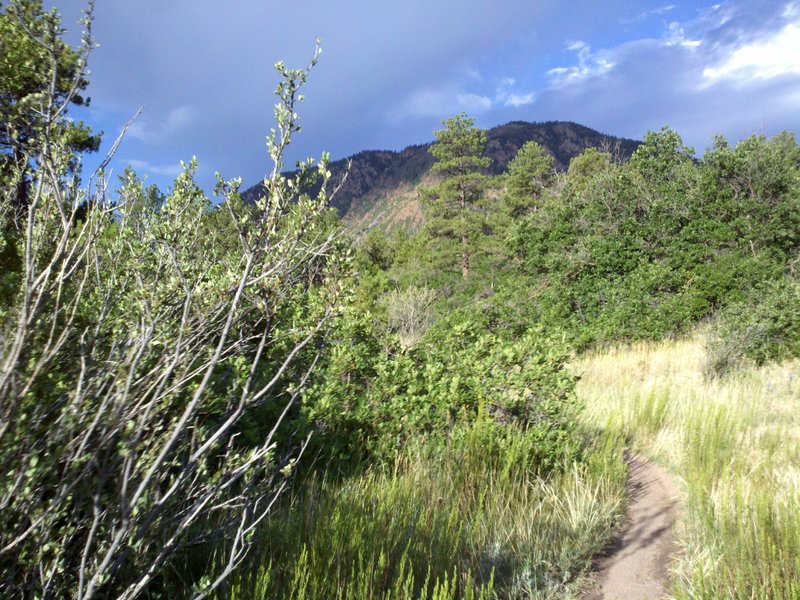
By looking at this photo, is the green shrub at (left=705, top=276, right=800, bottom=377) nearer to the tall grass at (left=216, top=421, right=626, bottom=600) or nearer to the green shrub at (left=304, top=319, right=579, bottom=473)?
the green shrub at (left=304, top=319, right=579, bottom=473)

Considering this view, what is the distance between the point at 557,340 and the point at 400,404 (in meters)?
1.91

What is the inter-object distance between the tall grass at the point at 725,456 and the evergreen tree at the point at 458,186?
26.8 metres

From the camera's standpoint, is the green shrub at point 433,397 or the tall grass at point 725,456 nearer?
the tall grass at point 725,456

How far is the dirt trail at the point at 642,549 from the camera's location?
9.68ft

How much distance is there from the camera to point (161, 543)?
1935 millimetres

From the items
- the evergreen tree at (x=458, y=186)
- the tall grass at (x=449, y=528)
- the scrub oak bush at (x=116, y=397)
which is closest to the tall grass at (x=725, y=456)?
the tall grass at (x=449, y=528)

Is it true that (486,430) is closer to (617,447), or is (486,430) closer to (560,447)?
(560,447)

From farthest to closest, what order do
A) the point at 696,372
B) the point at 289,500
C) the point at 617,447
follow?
the point at 696,372
the point at 617,447
the point at 289,500

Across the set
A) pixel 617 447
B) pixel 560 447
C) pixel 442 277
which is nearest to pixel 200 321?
pixel 560 447

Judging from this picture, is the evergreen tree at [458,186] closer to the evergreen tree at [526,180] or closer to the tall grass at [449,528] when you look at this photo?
the evergreen tree at [526,180]

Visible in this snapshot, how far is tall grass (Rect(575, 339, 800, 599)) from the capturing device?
260 centimetres

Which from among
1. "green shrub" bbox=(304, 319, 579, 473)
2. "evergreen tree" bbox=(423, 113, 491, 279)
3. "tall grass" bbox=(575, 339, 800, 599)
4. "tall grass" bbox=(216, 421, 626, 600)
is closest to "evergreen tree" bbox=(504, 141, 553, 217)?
"evergreen tree" bbox=(423, 113, 491, 279)

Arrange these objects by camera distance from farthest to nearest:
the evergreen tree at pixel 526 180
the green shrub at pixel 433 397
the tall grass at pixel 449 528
Result: the evergreen tree at pixel 526 180, the green shrub at pixel 433 397, the tall grass at pixel 449 528

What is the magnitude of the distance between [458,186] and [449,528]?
34.9 metres
